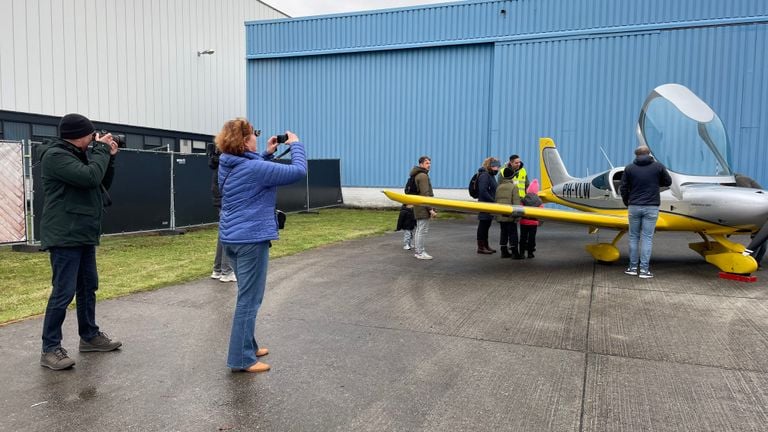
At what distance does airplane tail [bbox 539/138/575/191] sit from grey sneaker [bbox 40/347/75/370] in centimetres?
1004

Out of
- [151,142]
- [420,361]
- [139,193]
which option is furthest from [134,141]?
[420,361]

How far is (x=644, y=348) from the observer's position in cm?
421

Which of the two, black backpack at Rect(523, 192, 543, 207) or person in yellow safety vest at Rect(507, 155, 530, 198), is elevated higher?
person in yellow safety vest at Rect(507, 155, 530, 198)

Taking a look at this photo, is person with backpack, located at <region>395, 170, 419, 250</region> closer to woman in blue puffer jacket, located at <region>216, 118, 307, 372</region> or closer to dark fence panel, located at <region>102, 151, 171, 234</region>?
woman in blue puffer jacket, located at <region>216, 118, 307, 372</region>

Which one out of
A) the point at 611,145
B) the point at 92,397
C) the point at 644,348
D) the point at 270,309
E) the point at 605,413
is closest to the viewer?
the point at 605,413

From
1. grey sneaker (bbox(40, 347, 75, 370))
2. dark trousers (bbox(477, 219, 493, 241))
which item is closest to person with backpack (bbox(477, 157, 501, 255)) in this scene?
dark trousers (bbox(477, 219, 493, 241))

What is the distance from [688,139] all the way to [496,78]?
1019 centimetres

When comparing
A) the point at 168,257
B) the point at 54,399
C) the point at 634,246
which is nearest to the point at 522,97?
the point at 634,246

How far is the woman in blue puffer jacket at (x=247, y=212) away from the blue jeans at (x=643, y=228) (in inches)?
211

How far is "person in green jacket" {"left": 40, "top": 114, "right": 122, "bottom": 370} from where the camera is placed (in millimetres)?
3568

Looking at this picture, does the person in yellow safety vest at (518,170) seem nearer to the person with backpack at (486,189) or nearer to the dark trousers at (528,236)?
the person with backpack at (486,189)

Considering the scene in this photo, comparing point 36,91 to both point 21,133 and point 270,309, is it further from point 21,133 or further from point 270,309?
point 270,309

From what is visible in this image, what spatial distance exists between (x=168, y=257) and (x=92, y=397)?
5.58m

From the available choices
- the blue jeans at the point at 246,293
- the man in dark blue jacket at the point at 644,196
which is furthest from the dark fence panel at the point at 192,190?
the man in dark blue jacket at the point at 644,196
